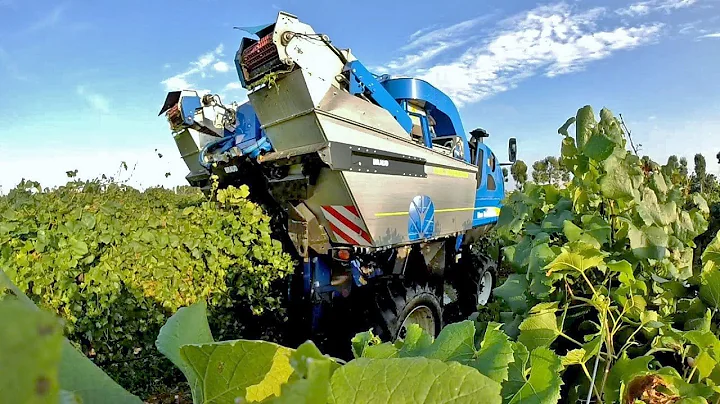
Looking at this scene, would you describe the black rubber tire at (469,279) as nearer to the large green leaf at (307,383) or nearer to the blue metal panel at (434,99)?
the blue metal panel at (434,99)

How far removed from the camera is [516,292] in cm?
152

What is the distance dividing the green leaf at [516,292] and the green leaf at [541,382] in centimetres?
57

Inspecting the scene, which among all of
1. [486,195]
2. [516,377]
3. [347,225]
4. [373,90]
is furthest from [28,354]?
[486,195]

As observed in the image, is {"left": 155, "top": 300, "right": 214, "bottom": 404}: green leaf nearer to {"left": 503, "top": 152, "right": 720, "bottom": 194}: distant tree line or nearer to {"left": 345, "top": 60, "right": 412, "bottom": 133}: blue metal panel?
{"left": 503, "top": 152, "right": 720, "bottom": 194}: distant tree line

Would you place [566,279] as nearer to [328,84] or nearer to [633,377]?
[633,377]

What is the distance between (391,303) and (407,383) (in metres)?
3.95

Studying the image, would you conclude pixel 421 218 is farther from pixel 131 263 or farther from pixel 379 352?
pixel 379 352

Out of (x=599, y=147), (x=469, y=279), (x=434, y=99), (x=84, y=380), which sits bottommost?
(x=469, y=279)

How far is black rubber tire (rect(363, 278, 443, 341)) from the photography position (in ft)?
13.9

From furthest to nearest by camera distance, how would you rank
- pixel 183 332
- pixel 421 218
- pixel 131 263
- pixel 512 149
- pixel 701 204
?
pixel 512 149, pixel 421 218, pixel 131 263, pixel 701 204, pixel 183 332

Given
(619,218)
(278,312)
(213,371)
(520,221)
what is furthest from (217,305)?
(213,371)

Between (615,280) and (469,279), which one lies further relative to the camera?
(469,279)

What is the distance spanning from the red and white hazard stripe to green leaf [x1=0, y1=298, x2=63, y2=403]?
3.78m

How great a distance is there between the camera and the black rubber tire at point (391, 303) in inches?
166
